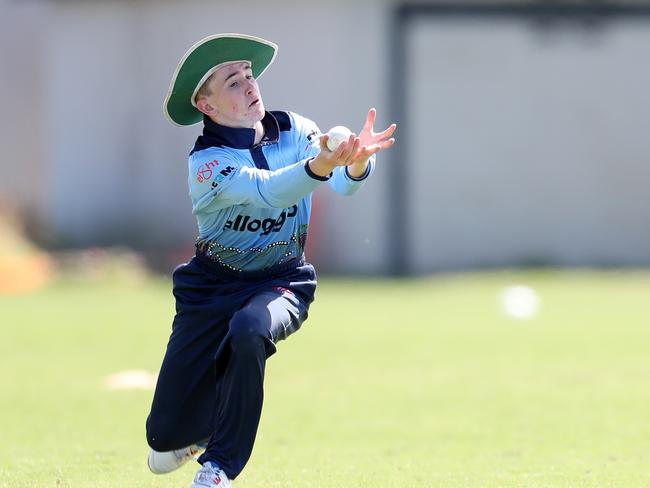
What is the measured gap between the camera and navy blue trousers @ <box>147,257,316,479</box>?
20.2ft

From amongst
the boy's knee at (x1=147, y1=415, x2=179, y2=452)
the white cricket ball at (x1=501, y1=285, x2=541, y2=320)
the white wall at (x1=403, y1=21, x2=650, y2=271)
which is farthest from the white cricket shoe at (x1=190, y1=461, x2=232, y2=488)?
the white wall at (x1=403, y1=21, x2=650, y2=271)

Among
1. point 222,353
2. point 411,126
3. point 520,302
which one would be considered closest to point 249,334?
point 222,353

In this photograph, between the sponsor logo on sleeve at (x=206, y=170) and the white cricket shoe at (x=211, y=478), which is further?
the sponsor logo on sleeve at (x=206, y=170)

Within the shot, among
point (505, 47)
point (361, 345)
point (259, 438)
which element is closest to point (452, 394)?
point (259, 438)

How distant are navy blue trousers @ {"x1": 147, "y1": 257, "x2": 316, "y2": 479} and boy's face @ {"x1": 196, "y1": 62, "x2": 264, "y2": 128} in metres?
0.75

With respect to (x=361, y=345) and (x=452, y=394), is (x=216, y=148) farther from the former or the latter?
(x=361, y=345)

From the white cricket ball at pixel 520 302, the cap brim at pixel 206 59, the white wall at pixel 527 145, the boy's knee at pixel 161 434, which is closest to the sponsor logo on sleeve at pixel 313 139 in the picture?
the cap brim at pixel 206 59

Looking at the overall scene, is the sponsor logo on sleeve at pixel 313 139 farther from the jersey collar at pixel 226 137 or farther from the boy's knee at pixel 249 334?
the boy's knee at pixel 249 334

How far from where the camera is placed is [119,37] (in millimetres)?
24016

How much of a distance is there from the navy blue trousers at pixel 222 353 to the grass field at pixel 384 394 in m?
0.50

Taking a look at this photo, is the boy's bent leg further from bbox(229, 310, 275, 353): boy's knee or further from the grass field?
the grass field

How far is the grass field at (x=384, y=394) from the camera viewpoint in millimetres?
7480

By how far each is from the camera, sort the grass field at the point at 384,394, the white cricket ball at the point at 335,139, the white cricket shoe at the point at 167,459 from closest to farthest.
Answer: the white cricket ball at the point at 335,139, the white cricket shoe at the point at 167,459, the grass field at the point at 384,394

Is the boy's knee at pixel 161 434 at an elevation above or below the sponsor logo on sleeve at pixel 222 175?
below
